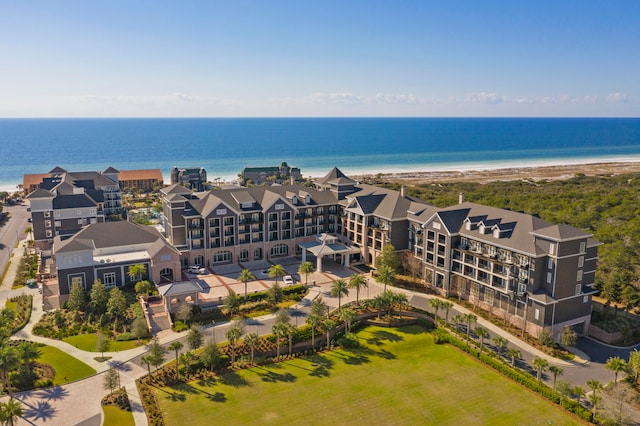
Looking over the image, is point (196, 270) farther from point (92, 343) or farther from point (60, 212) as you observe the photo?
point (60, 212)

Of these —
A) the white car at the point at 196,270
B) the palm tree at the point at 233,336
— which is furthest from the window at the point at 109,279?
the palm tree at the point at 233,336

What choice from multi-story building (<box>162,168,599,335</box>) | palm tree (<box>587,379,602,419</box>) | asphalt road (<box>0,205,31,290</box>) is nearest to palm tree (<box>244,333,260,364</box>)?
multi-story building (<box>162,168,599,335</box>)

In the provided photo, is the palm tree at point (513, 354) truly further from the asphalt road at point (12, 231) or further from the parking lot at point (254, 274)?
the asphalt road at point (12, 231)

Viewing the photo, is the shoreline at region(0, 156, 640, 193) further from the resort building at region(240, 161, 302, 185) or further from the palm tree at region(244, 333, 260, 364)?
the palm tree at region(244, 333, 260, 364)

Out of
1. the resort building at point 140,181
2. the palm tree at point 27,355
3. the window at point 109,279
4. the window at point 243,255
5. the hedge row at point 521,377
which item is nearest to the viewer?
the hedge row at point 521,377

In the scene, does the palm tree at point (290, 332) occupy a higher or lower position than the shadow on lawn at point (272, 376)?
higher

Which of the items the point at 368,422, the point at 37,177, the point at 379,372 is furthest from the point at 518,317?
the point at 37,177
